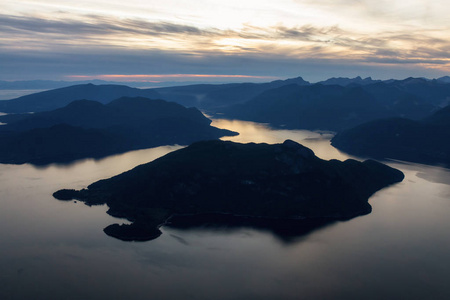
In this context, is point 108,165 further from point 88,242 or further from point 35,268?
point 35,268

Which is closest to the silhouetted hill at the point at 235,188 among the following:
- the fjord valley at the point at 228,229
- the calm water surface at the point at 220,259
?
the fjord valley at the point at 228,229

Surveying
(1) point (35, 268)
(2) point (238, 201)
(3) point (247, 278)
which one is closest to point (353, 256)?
(3) point (247, 278)

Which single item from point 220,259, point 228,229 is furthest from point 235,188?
point 220,259

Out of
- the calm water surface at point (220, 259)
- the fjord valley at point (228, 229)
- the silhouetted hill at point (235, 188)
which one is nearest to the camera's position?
the calm water surface at point (220, 259)

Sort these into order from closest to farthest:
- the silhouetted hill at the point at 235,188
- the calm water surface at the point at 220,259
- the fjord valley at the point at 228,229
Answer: the calm water surface at the point at 220,259 < the fjord valley at the point at 228,229 < the silhouetted hill at the point at 235,188

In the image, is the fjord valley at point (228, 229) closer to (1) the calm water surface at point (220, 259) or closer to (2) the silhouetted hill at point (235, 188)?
(1) the calm water surface at point (220, 259)

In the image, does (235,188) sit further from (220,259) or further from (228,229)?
(220,259)

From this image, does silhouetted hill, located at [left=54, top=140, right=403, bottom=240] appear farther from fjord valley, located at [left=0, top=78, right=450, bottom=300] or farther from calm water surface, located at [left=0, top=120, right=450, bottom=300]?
calm water surface, located at [left=0, top=120, right=450, bottom=300]

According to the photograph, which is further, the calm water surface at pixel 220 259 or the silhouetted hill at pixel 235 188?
the silhouetted hill at pixel 235 188
